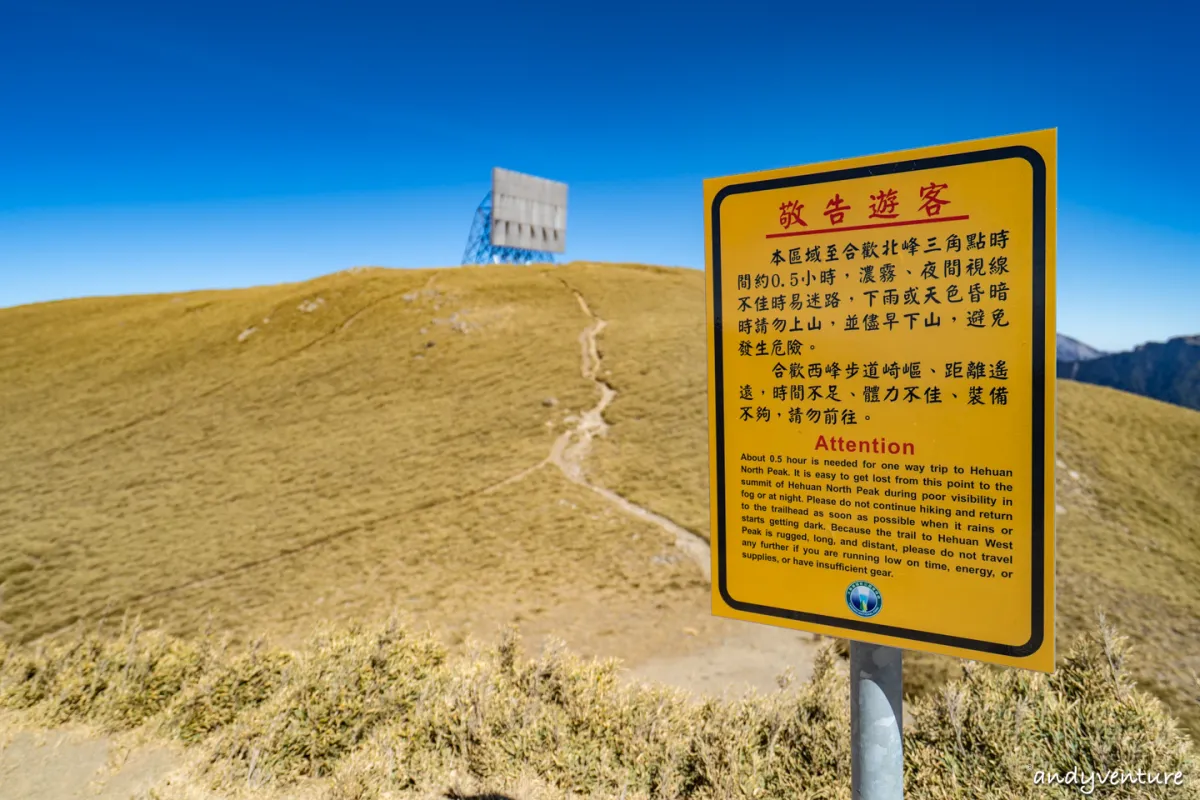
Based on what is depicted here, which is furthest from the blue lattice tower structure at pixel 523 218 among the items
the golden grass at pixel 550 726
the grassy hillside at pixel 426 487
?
the golden grass at pixel 550 726

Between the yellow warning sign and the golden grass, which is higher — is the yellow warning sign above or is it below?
above

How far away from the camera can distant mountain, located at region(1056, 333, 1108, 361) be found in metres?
172

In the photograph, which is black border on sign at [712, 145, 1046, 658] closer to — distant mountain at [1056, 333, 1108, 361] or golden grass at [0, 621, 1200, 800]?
golden grass at [0, 621, 1200, 800]

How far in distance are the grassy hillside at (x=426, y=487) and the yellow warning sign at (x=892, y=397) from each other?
30.1 feet

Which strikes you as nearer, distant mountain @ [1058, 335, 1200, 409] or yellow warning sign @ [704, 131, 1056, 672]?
yellow warning sign @ [704, 131, 1056, 672]

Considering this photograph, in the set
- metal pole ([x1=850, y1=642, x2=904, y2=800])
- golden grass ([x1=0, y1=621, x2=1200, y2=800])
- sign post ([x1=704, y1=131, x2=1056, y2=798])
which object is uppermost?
sign post ([x1=704, y1=131, x2=1056, y2=798])

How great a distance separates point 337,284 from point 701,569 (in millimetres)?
42798

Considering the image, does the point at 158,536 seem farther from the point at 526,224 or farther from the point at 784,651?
the point at 526,224

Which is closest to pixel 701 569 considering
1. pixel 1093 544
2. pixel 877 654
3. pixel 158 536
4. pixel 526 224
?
pixel 1093 544

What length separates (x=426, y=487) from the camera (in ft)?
69.4

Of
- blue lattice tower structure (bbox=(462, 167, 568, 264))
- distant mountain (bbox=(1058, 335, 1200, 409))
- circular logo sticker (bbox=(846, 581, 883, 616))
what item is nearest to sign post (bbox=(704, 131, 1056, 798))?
circular logo sticker (bbox=(846, 581, 883, 616))

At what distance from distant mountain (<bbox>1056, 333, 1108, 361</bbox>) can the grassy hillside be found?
181 meters

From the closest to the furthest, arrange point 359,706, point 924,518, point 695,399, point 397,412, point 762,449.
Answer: point 924,518 < point 762,449 < point 359,706 < point 695,399 < point 397,412

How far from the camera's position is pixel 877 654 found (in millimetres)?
3605
